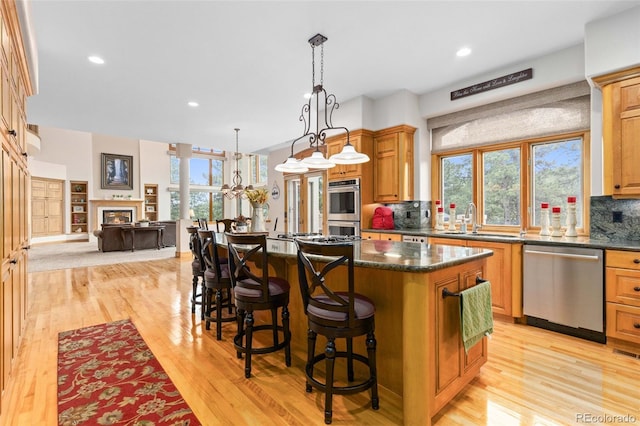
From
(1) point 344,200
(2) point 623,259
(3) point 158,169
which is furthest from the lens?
(3) point 158,169

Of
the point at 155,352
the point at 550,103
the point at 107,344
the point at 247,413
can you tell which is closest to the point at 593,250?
the point at 550,103

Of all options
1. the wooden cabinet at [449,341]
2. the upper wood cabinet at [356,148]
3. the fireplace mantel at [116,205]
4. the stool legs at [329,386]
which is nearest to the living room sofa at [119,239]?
the fireplace mantel at [116,205]

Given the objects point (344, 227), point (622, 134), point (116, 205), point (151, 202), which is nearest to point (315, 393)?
point (344, 227)

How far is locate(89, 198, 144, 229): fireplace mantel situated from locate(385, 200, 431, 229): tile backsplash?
12.1 metres

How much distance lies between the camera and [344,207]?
5.12 metres

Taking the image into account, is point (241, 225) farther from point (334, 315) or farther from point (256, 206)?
point (334, 315)

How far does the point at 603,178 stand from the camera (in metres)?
2.97

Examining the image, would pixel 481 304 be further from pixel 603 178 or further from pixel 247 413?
pixel 603 178

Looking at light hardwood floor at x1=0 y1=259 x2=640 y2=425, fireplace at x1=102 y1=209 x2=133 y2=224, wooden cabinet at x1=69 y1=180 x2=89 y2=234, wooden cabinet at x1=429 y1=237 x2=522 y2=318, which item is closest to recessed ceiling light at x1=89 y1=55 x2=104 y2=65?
light hardwood floor at x1=0 y1=259 x2=640 y2=425

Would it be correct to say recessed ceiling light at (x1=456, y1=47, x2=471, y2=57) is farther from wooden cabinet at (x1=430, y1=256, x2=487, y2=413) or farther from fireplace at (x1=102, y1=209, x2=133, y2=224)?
fireplace at (x1=102, y1=209, x2=133, y2=224)

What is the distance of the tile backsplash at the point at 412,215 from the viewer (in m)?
4.85

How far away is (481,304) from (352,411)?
108cm

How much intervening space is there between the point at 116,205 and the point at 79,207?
135 cm

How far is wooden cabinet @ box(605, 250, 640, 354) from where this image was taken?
2604mm
